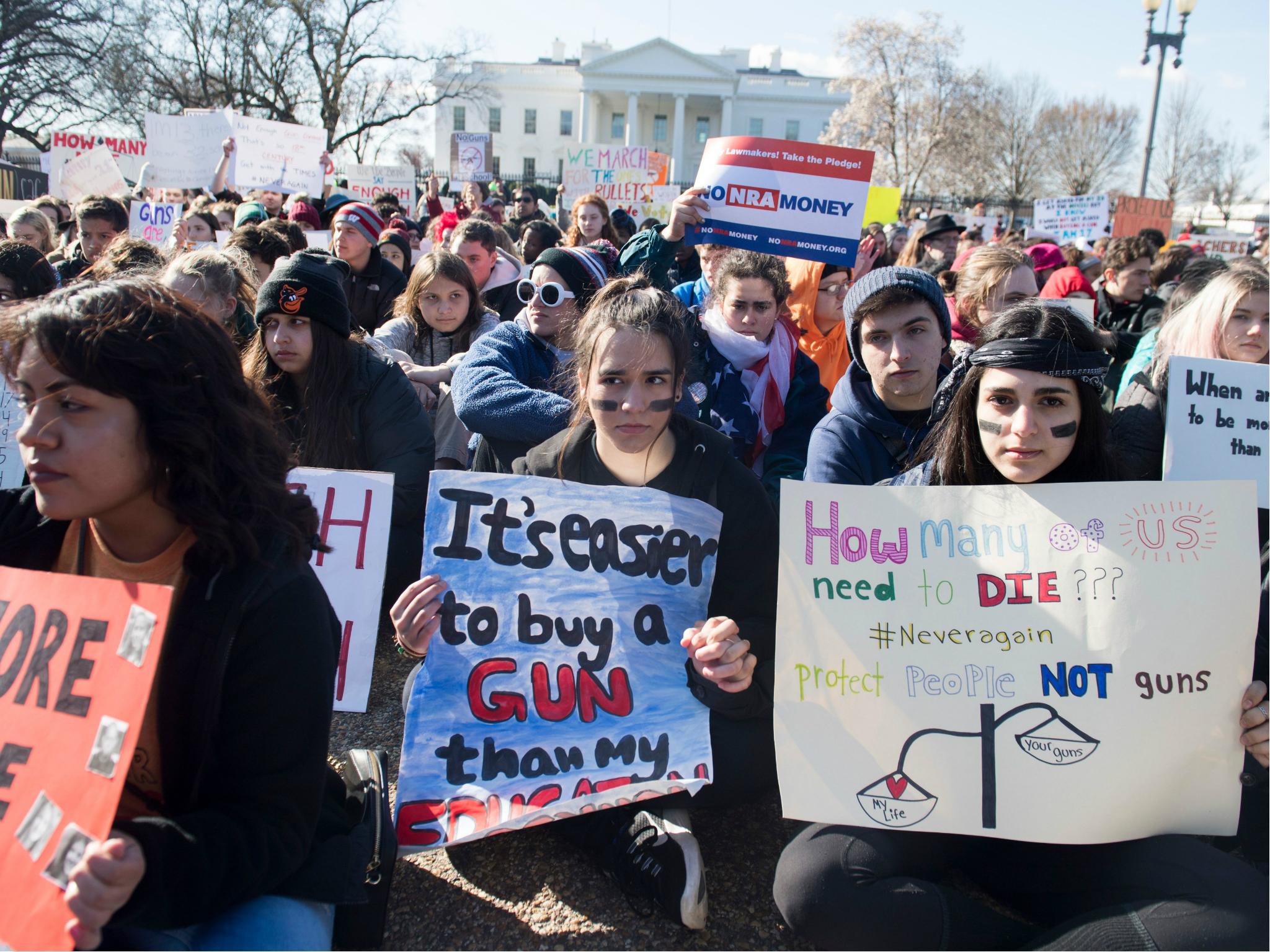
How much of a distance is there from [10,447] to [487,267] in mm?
3289

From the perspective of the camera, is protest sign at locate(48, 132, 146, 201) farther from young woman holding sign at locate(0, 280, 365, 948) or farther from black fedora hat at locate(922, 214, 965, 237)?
young woman holding sign at locate(0, 280, 365, 948)

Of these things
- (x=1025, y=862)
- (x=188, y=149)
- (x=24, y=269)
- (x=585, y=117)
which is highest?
(x=585, y=117)

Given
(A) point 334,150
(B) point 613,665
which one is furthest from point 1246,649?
(A) point 334,150

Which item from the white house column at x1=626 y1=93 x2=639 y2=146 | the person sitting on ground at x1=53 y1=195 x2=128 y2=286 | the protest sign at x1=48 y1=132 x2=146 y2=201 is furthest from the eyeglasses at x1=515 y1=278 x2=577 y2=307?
the white house column at x1=626 y1=93 x2=639 y2=146

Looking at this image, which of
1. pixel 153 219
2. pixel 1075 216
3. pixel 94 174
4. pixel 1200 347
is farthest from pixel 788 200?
pixel 1075 216

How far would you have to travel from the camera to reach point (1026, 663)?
6.90ft

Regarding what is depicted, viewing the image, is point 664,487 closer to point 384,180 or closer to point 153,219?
point 153,219

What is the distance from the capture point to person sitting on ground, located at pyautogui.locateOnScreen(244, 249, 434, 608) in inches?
142

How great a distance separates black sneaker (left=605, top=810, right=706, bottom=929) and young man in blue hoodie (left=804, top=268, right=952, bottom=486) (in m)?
1.32

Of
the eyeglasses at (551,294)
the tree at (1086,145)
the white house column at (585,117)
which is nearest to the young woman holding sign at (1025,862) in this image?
the eyeglasses at (551,294)

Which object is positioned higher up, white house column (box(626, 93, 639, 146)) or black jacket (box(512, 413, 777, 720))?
white house column (box(626, 93, 639, 146))

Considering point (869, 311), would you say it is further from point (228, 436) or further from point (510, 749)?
point (228, 436)

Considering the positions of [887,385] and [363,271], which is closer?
[887,385]

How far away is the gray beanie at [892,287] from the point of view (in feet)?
10.3
